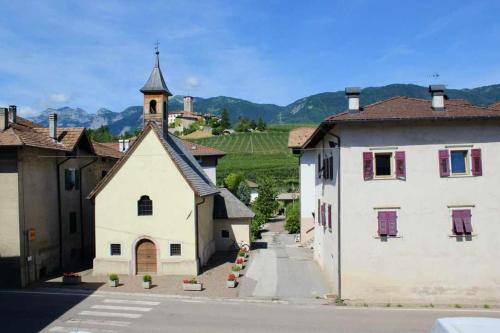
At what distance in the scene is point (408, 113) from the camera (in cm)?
2214

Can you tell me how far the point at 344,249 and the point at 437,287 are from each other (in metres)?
4.74

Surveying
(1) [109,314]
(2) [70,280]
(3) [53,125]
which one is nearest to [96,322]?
(1) [109,314]

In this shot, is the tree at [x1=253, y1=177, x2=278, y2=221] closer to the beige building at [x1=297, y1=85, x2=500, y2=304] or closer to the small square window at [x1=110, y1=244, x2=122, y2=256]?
the small square window at [x1=110, y1=244, x2=122, y2=256]

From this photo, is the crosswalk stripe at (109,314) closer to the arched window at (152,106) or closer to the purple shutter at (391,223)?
the purple shutter at (391,223)

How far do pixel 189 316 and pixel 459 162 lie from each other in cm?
1477

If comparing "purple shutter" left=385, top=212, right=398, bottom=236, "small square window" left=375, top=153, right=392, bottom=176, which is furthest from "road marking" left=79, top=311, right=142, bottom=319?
"small square window" left=375, top=153, right=392, bottom=176

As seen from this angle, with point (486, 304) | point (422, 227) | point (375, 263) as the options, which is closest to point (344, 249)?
point (375, 263)

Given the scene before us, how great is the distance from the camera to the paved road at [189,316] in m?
17.8

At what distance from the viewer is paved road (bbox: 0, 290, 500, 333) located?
17.8 metres

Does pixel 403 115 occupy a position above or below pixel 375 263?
above

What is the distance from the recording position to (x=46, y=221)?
28.0 meters

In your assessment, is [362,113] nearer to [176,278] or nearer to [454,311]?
[454,311]

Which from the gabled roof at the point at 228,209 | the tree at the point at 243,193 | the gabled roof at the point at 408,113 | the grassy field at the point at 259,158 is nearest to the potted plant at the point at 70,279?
the gabled roof at the point at 228,209

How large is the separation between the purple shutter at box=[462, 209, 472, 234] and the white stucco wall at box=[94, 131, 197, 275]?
1488 centimetres
